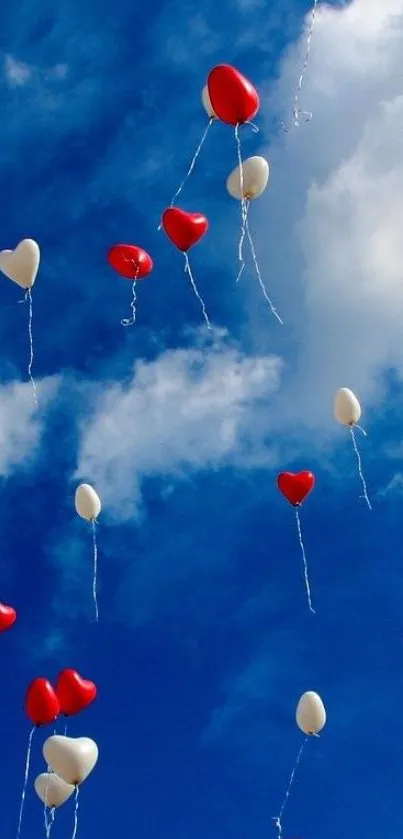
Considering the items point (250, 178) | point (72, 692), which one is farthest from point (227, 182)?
point (72, 692)

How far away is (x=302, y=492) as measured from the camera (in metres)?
13.1

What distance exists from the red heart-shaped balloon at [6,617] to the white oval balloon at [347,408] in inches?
184

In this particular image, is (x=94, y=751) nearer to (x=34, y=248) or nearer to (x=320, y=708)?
(x=320, y=708)

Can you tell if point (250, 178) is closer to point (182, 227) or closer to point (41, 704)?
point (182, 227)

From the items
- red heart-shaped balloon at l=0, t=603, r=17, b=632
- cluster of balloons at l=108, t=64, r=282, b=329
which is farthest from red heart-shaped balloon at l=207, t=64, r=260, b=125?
red heart-shaped balloon at l=0, t=603, r=17, b=632

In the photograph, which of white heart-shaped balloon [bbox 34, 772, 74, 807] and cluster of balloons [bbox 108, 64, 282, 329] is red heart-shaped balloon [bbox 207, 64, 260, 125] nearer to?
cluster of balloons [bbox 108, 64, 282, 329]

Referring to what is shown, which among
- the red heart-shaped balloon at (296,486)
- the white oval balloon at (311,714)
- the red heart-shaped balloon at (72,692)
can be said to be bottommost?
the red heart-shaped balloon at (72,692)

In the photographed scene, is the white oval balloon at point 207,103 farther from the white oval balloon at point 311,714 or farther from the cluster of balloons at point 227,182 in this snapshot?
the white oval balloon at point 311,714

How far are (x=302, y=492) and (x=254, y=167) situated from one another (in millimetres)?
4212

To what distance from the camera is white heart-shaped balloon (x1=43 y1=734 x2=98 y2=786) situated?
1040 cm

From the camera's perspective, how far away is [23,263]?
11422mm

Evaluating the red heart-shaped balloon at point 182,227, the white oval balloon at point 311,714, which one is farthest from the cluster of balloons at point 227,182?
the white oval balloon at point 311,714

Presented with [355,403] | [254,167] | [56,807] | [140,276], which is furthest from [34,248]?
[56,807]

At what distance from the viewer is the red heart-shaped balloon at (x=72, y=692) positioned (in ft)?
37.4
